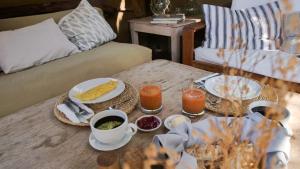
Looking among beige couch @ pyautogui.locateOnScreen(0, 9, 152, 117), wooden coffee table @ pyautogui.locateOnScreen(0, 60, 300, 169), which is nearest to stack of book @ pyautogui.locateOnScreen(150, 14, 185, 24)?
beige couch @ pyautogui.locateOnScreen(0, 9, 152, 117)

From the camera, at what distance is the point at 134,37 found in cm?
284

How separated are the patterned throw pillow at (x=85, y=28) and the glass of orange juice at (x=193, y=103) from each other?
4.71 ft

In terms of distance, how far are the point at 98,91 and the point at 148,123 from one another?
13.0 inches

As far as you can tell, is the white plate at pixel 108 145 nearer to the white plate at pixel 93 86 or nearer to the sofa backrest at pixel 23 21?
the white plate at pixel 93 86

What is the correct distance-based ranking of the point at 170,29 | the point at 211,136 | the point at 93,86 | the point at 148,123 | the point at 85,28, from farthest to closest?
1. the point at 170,29
2. the point at 85,28
3. the point at 93,86
4. the point at 148,123
5. the point at 211,136

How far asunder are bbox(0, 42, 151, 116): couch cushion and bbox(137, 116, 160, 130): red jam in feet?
3.28

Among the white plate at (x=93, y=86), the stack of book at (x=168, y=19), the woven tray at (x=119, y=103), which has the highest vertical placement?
the stack of book at (x=168, y=19)

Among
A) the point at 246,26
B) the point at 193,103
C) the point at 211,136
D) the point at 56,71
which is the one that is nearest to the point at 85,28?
the point at 56,71

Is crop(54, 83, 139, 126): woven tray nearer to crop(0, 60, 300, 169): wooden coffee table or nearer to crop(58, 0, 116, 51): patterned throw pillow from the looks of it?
crop(0, 60, 300, 169): wooden coffee table

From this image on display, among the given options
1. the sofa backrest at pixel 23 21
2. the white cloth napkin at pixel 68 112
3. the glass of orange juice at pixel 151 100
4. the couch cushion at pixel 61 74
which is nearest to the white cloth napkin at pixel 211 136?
the glass of orange juice at pixel 151 100

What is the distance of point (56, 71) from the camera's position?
5.95ft

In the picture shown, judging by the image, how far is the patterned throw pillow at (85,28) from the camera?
2229mm

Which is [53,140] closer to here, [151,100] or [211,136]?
[151,100]

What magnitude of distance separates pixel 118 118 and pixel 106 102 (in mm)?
247
